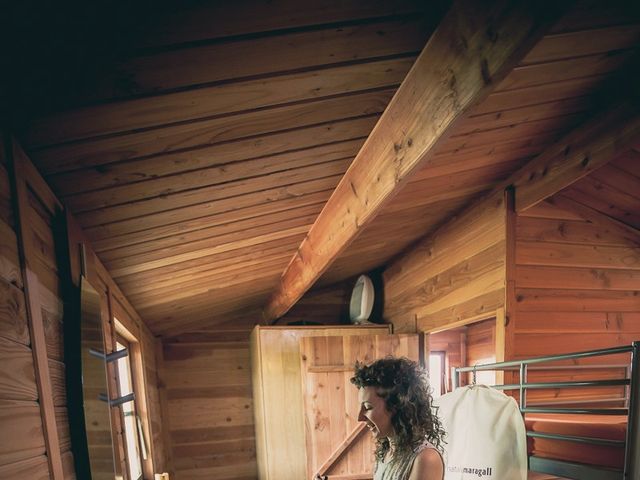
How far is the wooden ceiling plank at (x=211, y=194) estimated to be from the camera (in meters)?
1.63

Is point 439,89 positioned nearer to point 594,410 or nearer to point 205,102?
point 205,102

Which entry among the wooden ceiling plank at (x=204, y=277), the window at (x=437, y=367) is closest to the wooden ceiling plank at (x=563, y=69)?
the wooden ceiling plank at (x=204, y=277)

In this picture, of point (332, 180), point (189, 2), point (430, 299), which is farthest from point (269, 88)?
point (430, 299)

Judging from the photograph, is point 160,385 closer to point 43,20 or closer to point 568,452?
point 568,452

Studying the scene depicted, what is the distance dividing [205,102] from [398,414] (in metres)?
1.31

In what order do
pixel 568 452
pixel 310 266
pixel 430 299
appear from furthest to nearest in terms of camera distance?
pixel 430 299 < pixel 310 266 < pixel 568 452

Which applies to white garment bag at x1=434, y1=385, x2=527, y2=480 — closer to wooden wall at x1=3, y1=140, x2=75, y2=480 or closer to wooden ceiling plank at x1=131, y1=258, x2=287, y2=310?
wooden wall at x1=3, y1=140, x2=75, y2=480

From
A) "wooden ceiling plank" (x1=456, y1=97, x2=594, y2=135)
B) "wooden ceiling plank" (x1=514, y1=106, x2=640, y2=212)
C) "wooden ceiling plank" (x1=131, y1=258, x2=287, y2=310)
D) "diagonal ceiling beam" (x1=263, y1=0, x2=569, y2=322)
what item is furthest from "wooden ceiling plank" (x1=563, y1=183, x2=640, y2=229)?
"wooden ceiling plank" (x1=131, y1=258, x2=287, y2=310)

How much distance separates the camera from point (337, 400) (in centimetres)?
388

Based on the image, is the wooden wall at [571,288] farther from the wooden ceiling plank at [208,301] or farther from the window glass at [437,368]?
the window glass at [437,368]

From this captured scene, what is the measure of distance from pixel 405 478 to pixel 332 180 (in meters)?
1.32

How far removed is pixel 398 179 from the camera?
1.53 meters

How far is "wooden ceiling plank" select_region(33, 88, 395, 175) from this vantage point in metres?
1.21

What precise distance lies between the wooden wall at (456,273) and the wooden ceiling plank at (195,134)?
190cm
